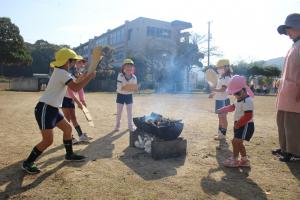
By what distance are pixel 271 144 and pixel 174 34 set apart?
52.0 m

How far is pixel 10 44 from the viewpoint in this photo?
4444 centimetres

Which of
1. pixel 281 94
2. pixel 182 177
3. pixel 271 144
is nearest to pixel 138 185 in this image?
pixel 182 177

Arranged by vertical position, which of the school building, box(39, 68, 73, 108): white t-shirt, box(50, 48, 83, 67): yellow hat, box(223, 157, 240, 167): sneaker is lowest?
box(223, 157, 240, 167): sneaker

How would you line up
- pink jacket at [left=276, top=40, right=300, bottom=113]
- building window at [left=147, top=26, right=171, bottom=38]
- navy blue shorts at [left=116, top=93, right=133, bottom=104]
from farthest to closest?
building window at [left=147, top=26, right=171, bottom=38] < navy blue shorts at [left=116, top=93, right=133, bottom=104] < pink jacket at [left=276, top=40, right=300, bottom=113]

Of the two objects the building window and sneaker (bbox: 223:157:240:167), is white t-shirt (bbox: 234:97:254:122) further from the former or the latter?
the building window

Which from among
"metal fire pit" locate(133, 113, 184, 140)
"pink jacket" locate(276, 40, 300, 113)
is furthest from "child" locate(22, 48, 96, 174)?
"pink jacket" locate(276, 40, 300, 113)

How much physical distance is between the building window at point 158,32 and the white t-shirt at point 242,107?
51.7 metres

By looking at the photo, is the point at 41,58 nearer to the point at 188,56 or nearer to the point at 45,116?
the point at 188,56

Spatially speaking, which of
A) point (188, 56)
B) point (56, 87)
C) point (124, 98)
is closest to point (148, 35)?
point (188, 56)

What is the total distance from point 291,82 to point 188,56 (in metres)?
43.4

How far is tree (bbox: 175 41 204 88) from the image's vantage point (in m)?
48.1

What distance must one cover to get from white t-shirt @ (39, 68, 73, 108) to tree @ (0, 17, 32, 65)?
43.0 metres

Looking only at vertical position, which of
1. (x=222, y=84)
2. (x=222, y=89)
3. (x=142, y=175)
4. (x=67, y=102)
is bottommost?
(x=142, y=175)

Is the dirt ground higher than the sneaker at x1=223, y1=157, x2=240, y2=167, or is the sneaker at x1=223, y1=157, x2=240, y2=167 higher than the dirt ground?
the sneaker at x1=223, y1=157, x2=240, y2=167
